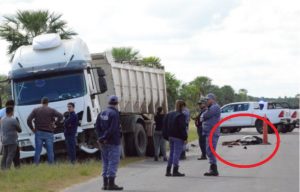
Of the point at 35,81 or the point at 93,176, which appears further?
the point at 35,81

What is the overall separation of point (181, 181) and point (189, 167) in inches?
128

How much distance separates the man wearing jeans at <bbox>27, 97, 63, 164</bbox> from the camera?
16766 mm

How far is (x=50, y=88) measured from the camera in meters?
18.2

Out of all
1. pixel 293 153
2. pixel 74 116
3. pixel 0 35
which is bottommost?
pixel 293 153

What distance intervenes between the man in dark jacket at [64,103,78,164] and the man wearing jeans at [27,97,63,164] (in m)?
0.29

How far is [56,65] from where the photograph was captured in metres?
18.1

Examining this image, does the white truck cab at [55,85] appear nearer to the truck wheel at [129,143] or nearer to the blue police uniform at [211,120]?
the truck wheel at [129,143]

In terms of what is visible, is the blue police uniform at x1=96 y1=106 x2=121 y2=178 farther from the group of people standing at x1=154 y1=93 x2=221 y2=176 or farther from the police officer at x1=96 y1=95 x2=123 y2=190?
the group of people standing at x1=154 y1=93 x2=221 y2=176

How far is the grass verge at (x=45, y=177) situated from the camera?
12766 millimetres

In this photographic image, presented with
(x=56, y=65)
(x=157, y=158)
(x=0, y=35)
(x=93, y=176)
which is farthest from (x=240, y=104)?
(x=93, y=176)

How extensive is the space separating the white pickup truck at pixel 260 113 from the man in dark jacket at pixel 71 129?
20.0 metres

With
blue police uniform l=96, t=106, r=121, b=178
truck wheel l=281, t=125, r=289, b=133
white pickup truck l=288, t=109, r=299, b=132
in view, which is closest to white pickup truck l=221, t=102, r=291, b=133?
truck wheel l=281, t=125, r=289, b=133

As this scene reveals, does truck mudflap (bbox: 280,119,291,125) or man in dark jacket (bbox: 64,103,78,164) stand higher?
man in dark jacket (bbox: 64,103,78,164)

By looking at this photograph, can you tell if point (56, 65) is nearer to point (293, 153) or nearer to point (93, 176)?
point (93, 176)
